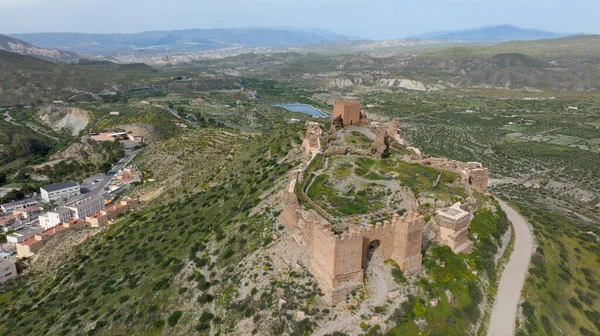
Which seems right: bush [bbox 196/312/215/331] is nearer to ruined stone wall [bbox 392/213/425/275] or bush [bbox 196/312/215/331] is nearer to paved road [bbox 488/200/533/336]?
ruined stone wall [bbox 392/213/425/275]

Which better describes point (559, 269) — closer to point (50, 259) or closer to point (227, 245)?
point (227, 245)

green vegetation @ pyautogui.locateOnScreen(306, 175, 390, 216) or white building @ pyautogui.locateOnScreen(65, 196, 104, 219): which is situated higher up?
green vegetation @ pyautogui.locateOnScreen(306, 175, 390, 216)

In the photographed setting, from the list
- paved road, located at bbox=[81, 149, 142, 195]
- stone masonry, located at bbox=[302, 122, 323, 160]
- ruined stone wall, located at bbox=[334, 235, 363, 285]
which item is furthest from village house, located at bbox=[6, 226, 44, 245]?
ruined stone wall, located at bbox=[334, 235, 363, 285]

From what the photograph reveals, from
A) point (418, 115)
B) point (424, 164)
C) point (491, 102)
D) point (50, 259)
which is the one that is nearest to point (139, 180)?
point (50, 259)

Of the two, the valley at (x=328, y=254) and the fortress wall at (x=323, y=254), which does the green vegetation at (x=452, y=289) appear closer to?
the valley at (x=328, y=254)

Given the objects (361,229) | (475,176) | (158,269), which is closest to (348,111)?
(475,176)

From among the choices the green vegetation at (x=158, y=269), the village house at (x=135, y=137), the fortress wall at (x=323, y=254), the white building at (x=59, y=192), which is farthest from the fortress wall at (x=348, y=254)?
the village house at (x=135, y=137)

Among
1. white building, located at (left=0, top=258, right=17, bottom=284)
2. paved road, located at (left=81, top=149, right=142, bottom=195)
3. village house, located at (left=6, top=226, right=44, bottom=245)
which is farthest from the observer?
paved road, located at (left=81, top=149, right=142, bottom=195)

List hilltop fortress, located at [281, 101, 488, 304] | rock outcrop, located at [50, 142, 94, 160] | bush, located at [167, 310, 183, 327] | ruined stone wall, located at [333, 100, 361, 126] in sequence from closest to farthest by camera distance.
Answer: hilltop fortress, located at [281, 101, 488, 304] < bush, located at [167, 310, 183, 327] < ruined stone wall, located at [333, 100, 361, 126] < rock outcrop, located at [50, 142, 94, 160]
